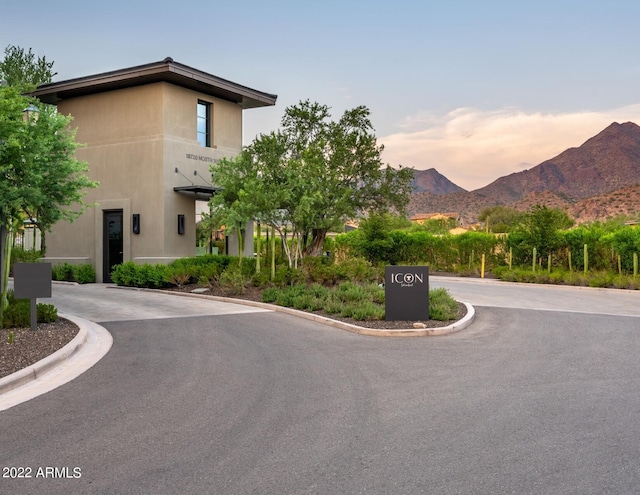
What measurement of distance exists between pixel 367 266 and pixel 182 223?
23.5ft

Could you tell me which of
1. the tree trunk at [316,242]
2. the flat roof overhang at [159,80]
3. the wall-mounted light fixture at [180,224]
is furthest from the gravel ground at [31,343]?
the tree trunk at [316,242]

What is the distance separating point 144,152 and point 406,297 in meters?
13.1

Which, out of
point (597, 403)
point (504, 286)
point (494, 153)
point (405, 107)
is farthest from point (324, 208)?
point (494, 153)

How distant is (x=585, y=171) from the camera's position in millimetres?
118938

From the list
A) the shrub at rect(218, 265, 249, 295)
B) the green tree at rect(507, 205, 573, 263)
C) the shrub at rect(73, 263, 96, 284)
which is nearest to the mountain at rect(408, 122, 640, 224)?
the green tree at rect(507, 205, 573, 263)

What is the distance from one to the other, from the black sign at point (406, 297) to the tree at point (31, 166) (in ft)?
22.7

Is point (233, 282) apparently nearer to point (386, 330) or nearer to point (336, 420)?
point (386, 330)

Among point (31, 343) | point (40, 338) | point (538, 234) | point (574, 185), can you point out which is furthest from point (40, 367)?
point (574, 185)

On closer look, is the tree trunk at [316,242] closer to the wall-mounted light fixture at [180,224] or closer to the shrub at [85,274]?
the wall-mounted light fixture at [180,224]

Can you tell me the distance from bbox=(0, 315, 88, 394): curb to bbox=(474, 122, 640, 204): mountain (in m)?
105

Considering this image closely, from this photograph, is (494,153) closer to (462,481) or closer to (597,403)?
(597,403)

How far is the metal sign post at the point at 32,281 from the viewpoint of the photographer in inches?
412

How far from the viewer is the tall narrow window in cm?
2309

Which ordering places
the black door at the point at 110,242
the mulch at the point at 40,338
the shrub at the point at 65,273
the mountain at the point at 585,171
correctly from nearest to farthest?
the mulch at the point at 40,338, the black door at the point at 110,242, the shrub at the point at 65,273, the mountain at the point at 585,171
